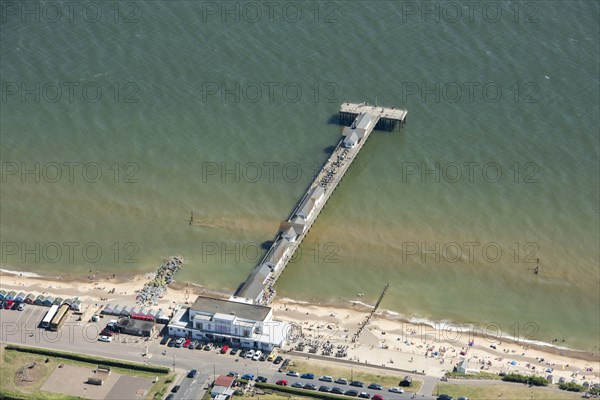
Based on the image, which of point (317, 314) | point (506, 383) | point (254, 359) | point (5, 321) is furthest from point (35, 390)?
point (506, 383)

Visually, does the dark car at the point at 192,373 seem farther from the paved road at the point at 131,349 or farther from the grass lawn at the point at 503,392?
the grass lawn at the point at 503,392

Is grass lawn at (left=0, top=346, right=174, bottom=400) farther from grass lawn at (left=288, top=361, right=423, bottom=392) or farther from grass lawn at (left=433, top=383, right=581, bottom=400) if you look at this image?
grass lawn at (left=433, top=383, right=581, bottom=400)

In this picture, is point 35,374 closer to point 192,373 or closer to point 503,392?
point 192,373

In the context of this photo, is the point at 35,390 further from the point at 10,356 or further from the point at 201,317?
the point at 201,317

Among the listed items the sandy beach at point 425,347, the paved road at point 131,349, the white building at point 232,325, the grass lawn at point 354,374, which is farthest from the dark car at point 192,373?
the sandy beach at point 425,347

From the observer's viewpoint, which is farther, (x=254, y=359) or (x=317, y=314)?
(x=317, y=314)
